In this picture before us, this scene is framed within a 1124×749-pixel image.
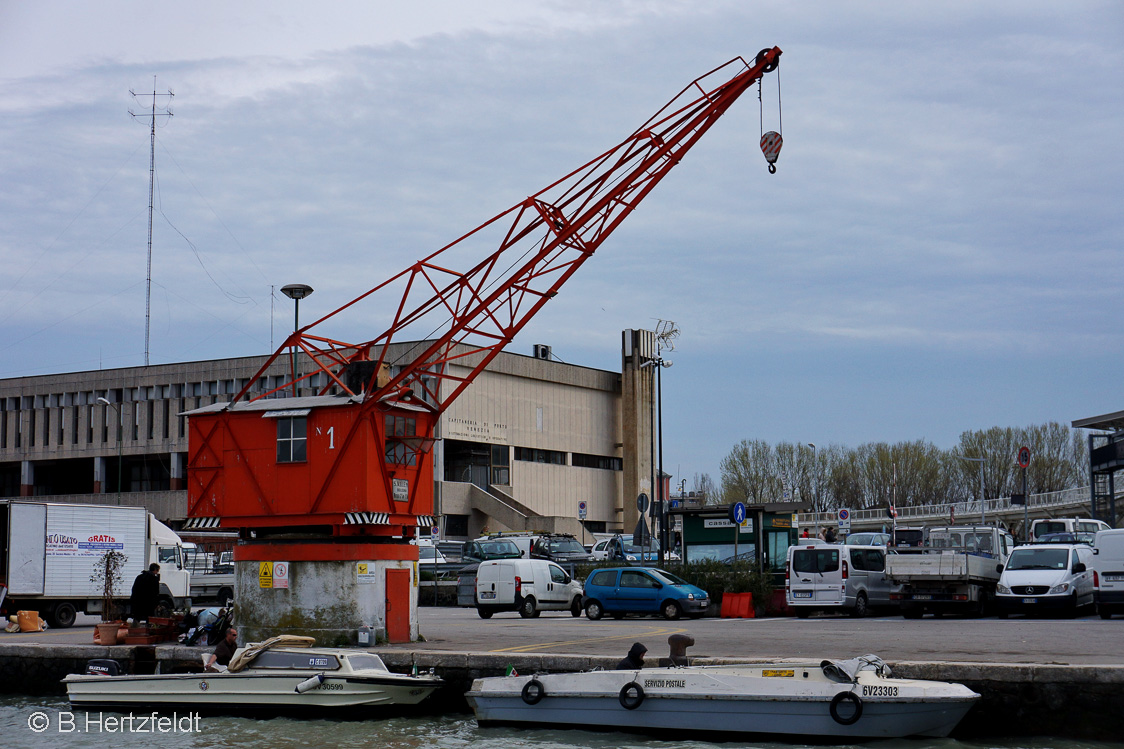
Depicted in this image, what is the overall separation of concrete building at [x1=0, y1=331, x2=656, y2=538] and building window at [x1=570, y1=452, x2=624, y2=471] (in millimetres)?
91

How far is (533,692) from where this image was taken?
16797 mm

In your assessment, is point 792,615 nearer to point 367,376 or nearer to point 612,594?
point 612,594

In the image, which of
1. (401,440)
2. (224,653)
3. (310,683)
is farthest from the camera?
(401,440)

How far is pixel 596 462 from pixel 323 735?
68.2 m

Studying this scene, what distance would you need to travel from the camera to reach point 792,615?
31656mm

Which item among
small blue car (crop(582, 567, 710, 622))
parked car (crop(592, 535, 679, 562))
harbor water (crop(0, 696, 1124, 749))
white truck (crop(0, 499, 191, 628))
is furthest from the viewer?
parked car (crop(592, 535, 679, 562))

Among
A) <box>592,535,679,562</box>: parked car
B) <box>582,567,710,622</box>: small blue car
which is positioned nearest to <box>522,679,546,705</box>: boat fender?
<box>582,567,710,622</box>: small blue car

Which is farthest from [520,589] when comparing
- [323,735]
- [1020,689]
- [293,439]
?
[1020,689]

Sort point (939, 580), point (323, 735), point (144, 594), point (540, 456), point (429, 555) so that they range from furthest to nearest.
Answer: point (540, 456) → point (429, 555) → point (939, 580) → point (144, 594) → point (323, 735)

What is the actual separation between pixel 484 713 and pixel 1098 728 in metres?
8.26

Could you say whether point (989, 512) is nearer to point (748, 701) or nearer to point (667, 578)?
point (667, 578)
